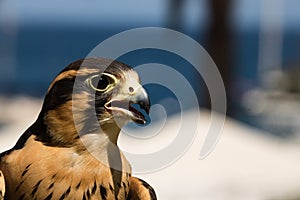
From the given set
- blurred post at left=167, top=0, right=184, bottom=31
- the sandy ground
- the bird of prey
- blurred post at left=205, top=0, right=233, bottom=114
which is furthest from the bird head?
blurred post at left=167, top=0, right=184, bottom=31

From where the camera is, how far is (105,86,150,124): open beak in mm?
3781

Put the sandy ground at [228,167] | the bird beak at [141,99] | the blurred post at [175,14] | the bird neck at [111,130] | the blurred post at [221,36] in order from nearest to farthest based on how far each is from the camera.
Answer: the bird beak at [141,99]
the bird neck at [111,130]
the sandy ground at [228,167]
the blurred post at [221,36]
the blurred post at [175,14]

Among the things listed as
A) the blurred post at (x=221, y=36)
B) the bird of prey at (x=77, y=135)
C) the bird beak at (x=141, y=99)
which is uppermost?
the blurred post at (x=221, y=36)

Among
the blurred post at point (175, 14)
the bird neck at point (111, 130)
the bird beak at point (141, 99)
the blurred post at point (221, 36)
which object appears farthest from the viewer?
the blurred post at point (175, 14)

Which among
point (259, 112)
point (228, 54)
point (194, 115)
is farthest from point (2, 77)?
point (194, 115)

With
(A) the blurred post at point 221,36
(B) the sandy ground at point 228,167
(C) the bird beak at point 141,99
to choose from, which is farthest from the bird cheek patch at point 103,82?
(A) the blurred post at point 221,36

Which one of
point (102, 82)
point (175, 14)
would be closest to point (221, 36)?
point (175, 14)

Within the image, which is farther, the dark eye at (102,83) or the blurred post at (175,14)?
the blurred post at (175,14)

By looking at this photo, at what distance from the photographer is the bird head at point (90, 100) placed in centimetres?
385

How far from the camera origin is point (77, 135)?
3.93 meters

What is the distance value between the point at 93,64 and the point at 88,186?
51 centimetres

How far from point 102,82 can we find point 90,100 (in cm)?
9

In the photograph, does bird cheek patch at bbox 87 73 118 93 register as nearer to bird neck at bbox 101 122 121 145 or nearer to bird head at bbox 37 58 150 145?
bird head at bbox 37 58 150 145

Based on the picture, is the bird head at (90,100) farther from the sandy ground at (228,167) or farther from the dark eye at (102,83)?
the sandy ground at (228,167)
